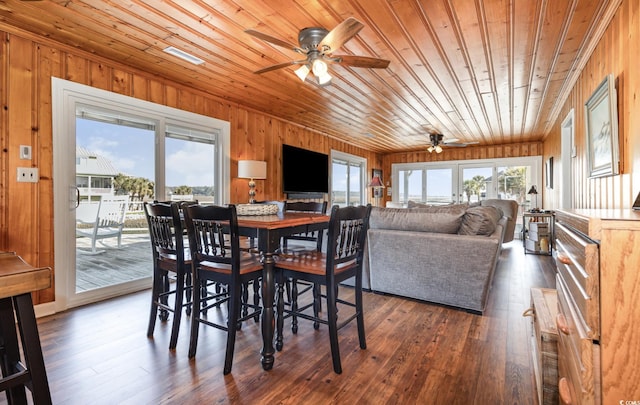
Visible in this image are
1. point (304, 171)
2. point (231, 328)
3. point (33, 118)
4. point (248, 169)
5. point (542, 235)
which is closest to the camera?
point (231, 328)

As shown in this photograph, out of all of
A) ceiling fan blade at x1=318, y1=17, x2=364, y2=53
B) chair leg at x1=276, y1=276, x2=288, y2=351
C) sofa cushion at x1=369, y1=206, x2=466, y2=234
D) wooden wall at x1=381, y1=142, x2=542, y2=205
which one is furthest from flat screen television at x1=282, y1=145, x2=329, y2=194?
chair leg at x1=276, y1=276, x2=288, y2=351

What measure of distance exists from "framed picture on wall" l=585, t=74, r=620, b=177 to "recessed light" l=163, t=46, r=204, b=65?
334 centimetres

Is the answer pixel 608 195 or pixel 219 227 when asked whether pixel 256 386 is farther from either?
pixel 608 195

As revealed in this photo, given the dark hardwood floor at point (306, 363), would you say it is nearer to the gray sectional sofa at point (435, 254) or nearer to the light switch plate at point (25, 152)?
the gray sectional sofa at point (435, 254)

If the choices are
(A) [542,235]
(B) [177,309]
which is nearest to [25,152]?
(B) [177,309]

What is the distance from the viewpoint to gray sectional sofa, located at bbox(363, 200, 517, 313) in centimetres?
264

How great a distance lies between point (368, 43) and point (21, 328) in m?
2.73

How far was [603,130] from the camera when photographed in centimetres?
237

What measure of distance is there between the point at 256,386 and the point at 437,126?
538cm

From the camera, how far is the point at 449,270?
2.74 metres

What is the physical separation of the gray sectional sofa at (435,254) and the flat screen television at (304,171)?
255 centimetres

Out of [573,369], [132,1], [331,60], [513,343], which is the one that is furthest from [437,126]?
[573,369]

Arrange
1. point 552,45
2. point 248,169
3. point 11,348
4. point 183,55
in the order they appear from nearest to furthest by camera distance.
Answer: point 11,348
point 552,45
point 183,55
point 248,169

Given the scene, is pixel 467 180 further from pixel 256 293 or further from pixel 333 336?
pixel 333 336
